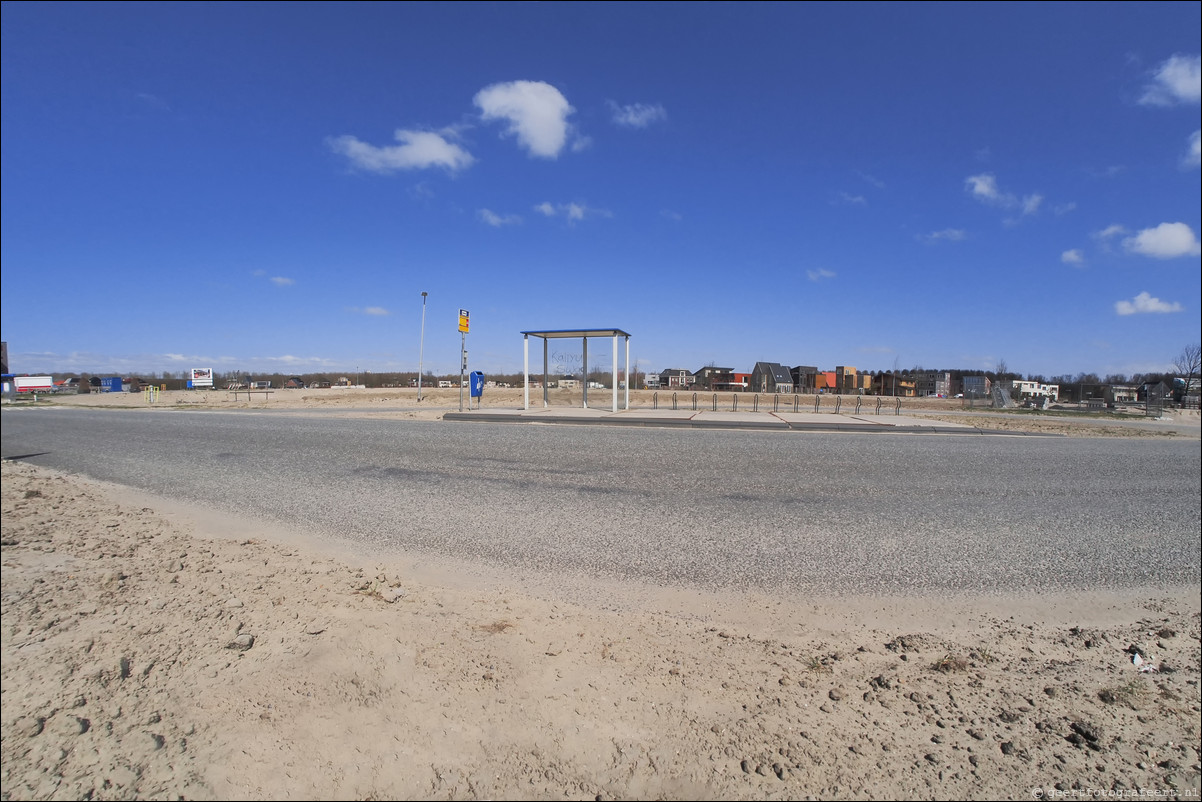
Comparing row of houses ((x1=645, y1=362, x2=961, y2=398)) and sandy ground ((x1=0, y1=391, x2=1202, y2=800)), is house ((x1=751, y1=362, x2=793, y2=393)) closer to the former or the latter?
row of houses ((x1=645, y1=362, x2=961, y2=398))

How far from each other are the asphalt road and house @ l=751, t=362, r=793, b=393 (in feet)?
97.4

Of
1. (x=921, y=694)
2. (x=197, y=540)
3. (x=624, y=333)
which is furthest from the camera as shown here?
(x=624, y=333)

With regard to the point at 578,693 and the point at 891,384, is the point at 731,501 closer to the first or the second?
the point at 578,693

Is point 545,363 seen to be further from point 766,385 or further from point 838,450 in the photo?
point 766,385

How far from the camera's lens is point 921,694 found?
279 cm

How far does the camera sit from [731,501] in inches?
276

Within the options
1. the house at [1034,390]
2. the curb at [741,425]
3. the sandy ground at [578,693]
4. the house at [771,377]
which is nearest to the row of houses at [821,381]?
the house at [771,377]

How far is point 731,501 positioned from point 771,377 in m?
39.3

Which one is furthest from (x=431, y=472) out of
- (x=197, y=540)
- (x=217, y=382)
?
(x=217, y=382)

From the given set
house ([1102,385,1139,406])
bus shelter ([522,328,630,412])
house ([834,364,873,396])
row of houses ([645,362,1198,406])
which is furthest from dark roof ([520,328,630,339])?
house ([1102,385,1139,406])

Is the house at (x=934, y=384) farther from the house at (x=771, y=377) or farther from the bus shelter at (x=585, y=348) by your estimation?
the bus shelter at (x=585, y=348)

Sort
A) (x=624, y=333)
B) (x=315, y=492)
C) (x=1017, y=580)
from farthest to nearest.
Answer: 1. (x=624, y=333)
2. (x=315, y=492)
3. (x=1017, y=580)

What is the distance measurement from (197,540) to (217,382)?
86924 millimetres

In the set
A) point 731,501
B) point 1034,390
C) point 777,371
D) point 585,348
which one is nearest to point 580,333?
point 585,348
